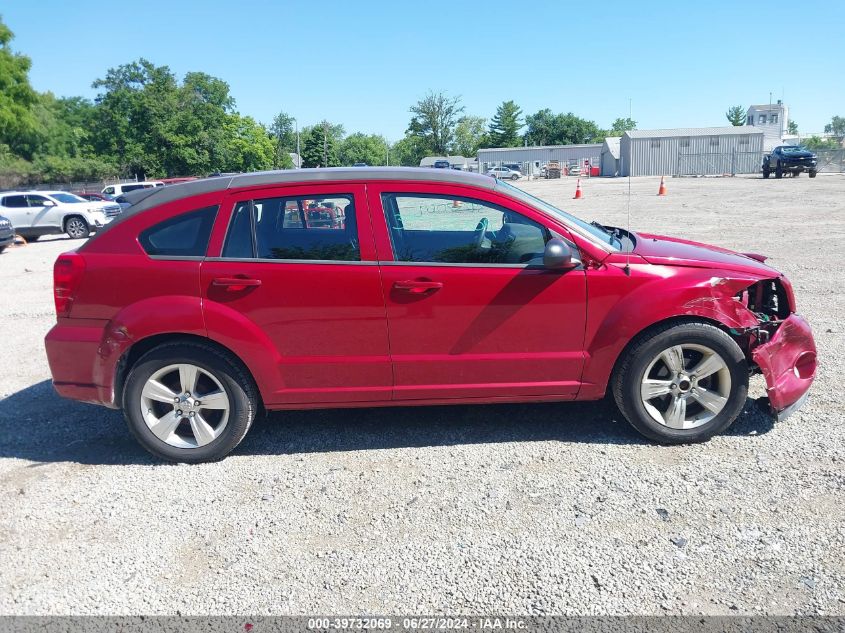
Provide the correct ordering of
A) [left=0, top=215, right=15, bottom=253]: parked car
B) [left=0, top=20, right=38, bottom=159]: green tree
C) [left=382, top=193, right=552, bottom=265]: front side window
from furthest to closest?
1. [left=0, top=20, right=38, bottom=159]: green tree
2. [left=0, top=215, right=15, bottom=253]: parked car
3. [left=382, top=193, right=552, bottom=265]: front side window

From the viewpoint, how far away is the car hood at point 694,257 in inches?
172

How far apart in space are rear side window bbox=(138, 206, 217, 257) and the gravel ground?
54.3 inches

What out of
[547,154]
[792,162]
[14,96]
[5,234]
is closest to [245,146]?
[14,96]

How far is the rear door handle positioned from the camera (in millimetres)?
4223

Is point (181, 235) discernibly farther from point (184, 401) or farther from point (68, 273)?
point (184, 401)

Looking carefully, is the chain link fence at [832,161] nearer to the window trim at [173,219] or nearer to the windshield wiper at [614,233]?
the windshield wiper at [614,233]

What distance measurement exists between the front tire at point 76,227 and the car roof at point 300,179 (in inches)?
783

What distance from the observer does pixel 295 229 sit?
4352mm

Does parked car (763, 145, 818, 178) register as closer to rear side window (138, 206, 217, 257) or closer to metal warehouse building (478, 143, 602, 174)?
rear side window (138, 206, 217, 257)

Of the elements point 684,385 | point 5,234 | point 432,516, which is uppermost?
point 5,234

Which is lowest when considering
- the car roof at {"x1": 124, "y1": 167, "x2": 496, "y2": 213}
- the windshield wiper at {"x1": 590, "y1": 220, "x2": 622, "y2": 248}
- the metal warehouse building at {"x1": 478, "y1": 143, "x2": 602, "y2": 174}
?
the windshield wiper at {"x1": 590, "y1": 220, "x2": 622, "y2": 248}

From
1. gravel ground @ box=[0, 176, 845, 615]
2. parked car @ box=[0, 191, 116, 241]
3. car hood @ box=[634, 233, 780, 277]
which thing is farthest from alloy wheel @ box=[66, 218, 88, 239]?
car hood @ box=[634, 233, 780, 277]

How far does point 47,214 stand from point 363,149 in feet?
334

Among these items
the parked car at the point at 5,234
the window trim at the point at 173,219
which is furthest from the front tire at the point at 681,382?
the parked car at the point at 5,234
